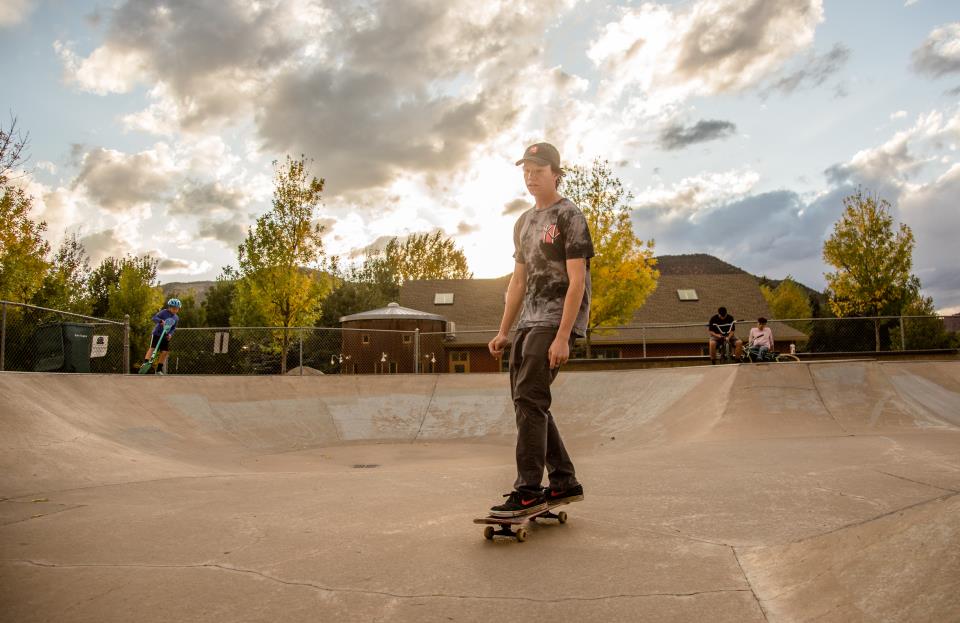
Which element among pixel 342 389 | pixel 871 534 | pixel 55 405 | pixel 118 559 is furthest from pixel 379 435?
pixel 871 534

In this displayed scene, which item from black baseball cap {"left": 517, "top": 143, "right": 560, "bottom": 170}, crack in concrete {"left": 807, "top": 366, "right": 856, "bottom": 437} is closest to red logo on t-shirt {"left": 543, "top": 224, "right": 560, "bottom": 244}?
black baseball cap {"left": 517, "top": 143, "right": 560, "bottom": 170}

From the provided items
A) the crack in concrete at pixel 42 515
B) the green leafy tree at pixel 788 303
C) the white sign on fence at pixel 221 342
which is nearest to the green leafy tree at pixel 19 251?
the white sign on fence at pixel 221 342

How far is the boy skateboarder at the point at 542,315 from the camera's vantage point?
3.17m

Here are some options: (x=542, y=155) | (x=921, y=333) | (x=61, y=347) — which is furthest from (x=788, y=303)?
(x=542, y=155)

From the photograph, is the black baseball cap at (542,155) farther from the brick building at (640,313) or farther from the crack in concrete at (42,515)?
the brick building at (640,313)

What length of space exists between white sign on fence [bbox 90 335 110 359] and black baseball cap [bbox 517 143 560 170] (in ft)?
37.9

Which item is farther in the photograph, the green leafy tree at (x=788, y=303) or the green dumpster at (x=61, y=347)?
the green leafy tree at (x=788, y=303)

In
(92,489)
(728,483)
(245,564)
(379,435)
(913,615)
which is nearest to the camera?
(913,615)

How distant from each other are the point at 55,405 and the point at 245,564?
6.49 meters

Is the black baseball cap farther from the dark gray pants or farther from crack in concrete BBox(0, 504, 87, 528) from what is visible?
crack in concrete BBox(0, 504, 87, 528)

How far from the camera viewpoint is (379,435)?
1123 cm

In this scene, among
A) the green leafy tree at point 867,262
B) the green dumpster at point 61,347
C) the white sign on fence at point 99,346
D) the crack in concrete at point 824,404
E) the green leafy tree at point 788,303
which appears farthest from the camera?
the green leafy tree at point 788,303

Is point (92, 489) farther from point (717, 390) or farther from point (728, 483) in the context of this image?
point (717, 390)

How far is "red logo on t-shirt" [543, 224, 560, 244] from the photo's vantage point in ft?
11.0
